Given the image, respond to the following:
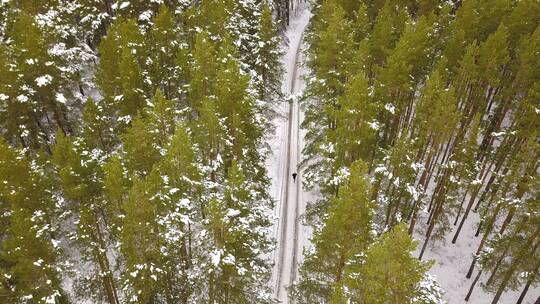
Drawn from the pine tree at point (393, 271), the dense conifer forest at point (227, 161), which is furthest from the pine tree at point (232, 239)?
the pine tree at point (393, 271)

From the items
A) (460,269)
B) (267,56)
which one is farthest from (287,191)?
(460,269)

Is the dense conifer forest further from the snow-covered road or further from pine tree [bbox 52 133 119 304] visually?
the snow-covered road

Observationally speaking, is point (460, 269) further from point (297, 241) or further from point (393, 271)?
point (393, 271)

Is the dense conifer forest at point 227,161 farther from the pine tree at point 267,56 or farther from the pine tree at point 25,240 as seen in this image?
the pine tree at point 267,56

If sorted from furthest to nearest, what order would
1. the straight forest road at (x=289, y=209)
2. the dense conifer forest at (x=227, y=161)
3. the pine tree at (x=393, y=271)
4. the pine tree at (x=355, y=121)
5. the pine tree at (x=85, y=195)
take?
the straight forest road at (x=289, y=209)
the pine tree at (x=355, y=121)
the pine tree at (x=85, y=195)
the dense conifer forest at (x=227, y=161)
the pine tree at (x=393, y=271)

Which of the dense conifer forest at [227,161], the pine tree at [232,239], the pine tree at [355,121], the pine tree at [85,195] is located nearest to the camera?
the pine tree at [232,239]

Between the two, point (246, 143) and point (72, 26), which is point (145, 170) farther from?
point (72, 26)
